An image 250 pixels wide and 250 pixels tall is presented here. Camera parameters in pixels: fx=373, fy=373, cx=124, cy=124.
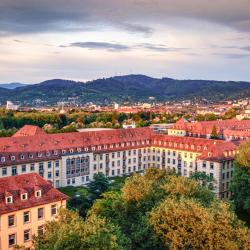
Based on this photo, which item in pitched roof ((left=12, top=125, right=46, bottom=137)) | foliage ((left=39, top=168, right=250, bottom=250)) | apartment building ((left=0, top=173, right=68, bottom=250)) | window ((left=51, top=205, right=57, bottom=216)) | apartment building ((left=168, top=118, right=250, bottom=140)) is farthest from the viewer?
apartment building ((left=168, top=118, right=250, bottom=140))

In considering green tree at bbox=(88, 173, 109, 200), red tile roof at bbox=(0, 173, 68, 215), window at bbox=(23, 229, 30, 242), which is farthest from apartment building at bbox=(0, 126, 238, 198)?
window at bbox=(23, 229, 30, 242)

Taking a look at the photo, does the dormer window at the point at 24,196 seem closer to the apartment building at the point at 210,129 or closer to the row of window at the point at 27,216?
the row of window at the point at 27,216

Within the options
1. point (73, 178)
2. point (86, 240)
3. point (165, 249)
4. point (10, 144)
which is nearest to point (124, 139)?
point (73, 178)

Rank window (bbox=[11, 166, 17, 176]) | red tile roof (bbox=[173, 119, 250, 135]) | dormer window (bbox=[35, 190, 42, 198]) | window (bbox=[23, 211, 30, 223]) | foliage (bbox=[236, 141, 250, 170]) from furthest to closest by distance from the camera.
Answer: red tile roof (bbox=[173, 119, 250, 135]) → window (bbox=[11, 166, 17, 176]) → foliage (bbox=[236, 141, 250, 170]) → dormer window (bbox=[35, 190, 42, 198]) → window (bbox=[23, 211, 30, 223])

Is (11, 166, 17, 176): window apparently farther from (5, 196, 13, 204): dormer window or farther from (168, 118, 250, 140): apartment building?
(168, 118, 250, 140): apartment building

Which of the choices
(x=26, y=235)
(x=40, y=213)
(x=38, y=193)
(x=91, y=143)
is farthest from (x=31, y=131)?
(x=26, y=235)

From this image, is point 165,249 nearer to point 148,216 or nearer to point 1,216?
point 148,216

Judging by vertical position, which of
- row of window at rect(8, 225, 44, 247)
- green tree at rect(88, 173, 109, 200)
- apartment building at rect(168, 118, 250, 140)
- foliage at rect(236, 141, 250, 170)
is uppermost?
foliage at rect(236, 141, 250, 170)

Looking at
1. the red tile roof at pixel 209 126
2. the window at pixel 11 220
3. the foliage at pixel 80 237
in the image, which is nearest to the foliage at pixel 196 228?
the foliage at pixel 80 237
